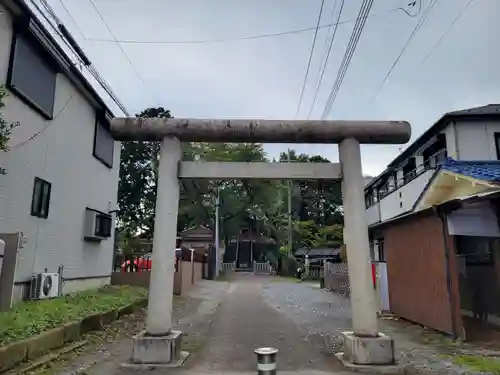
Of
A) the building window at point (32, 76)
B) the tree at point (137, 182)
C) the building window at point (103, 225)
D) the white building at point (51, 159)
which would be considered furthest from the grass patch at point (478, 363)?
the tree at point (137, 182)

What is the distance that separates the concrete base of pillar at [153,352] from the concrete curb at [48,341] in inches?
51.6

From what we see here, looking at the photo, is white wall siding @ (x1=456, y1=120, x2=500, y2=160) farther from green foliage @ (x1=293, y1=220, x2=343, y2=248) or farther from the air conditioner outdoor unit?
green foliage @ (x1=293, y1=220, x2=343, y2=248)

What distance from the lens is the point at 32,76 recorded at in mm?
9578

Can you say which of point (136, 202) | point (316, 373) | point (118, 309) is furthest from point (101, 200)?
point (136, 202)

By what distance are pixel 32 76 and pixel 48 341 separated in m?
6.40

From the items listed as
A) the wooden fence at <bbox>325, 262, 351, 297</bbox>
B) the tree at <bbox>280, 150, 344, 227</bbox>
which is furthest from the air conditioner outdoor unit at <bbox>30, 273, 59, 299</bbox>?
the tree at <bbox>280, 150, 344, 227</bbox>

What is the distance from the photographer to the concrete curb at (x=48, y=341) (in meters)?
5.29

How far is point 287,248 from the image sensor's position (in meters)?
40.3

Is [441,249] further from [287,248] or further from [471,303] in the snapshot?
[287,248]

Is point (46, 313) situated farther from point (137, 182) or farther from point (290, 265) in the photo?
point (290, 265)

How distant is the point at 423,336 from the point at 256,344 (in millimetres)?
3687

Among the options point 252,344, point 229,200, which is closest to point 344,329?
point 252,344

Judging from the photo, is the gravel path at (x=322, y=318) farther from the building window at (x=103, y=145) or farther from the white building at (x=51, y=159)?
the building window at (x=103, y=145)

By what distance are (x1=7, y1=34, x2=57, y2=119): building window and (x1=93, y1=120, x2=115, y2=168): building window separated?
10.8 ft
